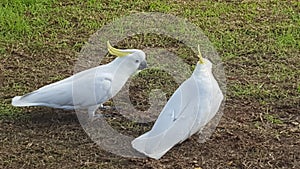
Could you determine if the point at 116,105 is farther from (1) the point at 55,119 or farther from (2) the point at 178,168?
(2) the point at 178,168

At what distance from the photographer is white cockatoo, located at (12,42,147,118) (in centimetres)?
334

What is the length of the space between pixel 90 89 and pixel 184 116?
0.59 meters

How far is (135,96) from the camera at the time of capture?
377cm

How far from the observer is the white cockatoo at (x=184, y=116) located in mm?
3020

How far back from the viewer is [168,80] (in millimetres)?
3998

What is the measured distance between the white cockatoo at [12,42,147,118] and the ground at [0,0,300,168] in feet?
0.45

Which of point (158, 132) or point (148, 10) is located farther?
point (148, 10)

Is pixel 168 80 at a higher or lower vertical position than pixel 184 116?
lower

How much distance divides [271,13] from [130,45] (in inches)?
54.5

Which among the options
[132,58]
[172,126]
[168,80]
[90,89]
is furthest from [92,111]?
[168,80]

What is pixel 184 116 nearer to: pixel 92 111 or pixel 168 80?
pixel 92 111

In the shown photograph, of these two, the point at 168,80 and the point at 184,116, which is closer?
the point at 184,116

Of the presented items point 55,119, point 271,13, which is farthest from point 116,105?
point 271,13

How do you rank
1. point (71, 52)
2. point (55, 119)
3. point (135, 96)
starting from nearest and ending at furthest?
1. point (55, 119)
2. point (135, 96)
3. point (71, 52)
